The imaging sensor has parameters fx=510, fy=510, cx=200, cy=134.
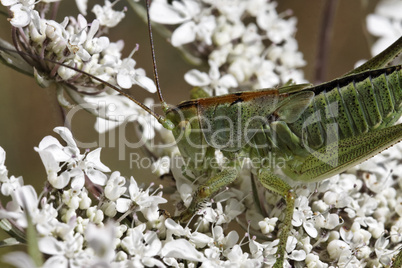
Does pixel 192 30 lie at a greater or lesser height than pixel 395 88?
greater

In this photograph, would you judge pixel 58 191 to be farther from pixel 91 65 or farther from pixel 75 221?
pixel 91 65

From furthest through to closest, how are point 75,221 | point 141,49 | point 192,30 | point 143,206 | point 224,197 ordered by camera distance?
point 141,49
point 192,30
point 224,197
point 143,206
point 75,221

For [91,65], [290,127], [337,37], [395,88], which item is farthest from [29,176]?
[337,37]

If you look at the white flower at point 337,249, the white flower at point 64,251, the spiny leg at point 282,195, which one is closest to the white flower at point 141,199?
the white flower at point 64,251

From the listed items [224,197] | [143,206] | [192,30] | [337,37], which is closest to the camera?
[143,206]

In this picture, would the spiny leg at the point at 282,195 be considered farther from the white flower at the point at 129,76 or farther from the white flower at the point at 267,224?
the white flower at the point at 129,76

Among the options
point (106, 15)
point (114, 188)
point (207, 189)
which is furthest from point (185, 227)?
point (106, 15)

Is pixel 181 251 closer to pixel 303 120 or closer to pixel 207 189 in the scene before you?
pixel 207 189
